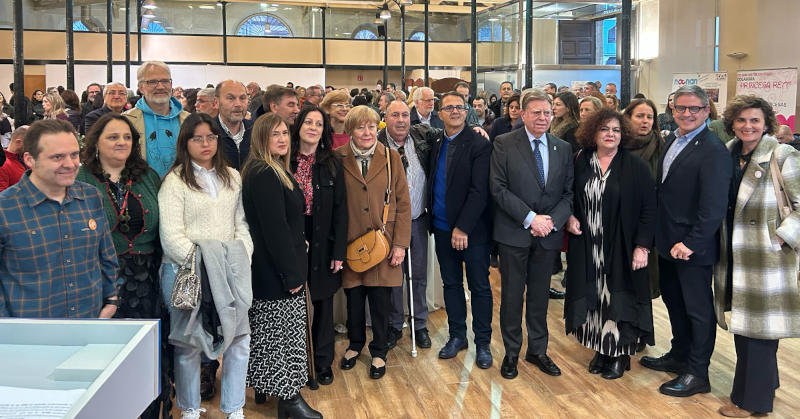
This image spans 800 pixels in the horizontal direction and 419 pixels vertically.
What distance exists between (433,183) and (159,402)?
6.87 ft

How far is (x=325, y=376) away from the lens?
4.20m

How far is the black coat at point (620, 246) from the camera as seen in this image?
4.03 meters

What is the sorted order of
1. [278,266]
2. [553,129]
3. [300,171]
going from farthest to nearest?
[553,129] < [300,171] < [278,266]

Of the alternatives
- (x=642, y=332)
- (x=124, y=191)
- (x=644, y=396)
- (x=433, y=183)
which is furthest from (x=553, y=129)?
(x=124, y=191)

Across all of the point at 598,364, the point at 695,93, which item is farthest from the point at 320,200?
the point at 695,93

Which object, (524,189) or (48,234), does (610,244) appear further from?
(48,234)

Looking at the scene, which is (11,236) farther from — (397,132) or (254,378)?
(397,132)

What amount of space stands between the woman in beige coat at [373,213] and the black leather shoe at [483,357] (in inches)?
23.9

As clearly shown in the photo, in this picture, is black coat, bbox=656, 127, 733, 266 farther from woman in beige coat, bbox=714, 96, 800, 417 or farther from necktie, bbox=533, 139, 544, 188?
necktie, bbox=533, 139, 544, 188

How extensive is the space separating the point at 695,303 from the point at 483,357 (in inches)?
51.4

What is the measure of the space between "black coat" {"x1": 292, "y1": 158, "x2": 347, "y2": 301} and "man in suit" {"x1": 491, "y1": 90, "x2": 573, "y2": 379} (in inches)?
36.9

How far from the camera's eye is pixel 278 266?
11.5ft

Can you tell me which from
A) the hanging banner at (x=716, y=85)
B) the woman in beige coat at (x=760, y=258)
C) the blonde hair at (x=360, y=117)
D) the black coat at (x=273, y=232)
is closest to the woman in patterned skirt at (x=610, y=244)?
the woman in beige coat at (x=760, y=258)

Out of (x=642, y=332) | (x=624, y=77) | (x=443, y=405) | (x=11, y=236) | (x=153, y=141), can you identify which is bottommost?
(x=443, y=405)
